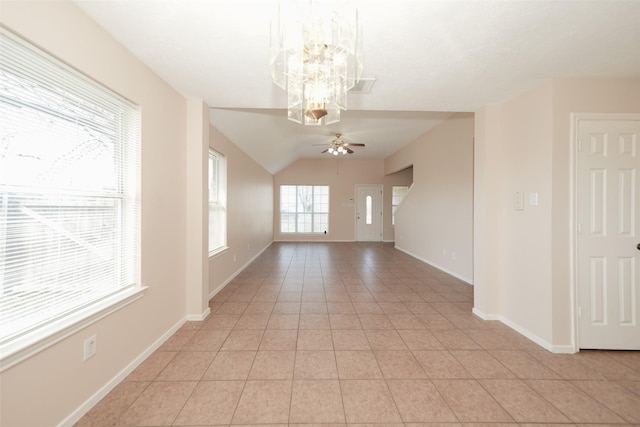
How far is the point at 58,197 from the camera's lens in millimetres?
1465

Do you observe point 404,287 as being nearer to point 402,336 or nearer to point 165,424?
point 402,336

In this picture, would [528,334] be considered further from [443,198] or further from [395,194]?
[395,194]

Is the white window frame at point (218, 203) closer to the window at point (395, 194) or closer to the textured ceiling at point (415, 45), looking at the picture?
the textured ceiling at point (415, 45)

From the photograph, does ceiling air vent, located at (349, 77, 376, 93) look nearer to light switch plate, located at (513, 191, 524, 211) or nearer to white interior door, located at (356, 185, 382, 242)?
light switch plate, located at (513, 191, 524, 211)

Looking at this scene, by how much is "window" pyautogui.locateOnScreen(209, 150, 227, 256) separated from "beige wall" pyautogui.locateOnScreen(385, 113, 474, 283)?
398 centimetres

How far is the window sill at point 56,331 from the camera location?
1190 mm

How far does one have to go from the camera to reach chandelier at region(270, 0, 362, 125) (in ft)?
4.28

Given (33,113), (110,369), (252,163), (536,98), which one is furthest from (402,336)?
(252,163)

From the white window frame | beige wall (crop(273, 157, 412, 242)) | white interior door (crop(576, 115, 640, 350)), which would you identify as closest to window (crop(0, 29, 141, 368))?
the white window frame

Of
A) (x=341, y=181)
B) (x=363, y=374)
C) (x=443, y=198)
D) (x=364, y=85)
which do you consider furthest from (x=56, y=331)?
(x=341, y=181)

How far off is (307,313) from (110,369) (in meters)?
1.83

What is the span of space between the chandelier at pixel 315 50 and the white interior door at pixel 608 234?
7.53 ft

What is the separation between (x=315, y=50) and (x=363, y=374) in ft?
7.11

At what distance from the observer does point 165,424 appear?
5.00 feet
